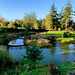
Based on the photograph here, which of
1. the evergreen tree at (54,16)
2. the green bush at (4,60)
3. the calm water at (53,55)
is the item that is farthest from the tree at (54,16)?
the green bush at (4,60)

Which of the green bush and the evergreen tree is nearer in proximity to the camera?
the green bush

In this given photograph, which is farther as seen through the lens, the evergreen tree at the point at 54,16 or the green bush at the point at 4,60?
the evergreen tree at the point at 54,16

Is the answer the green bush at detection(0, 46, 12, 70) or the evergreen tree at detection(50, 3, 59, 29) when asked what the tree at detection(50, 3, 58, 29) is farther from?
the green bush at detection(0, 46, 12, 70)

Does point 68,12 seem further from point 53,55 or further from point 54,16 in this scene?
point 53,55

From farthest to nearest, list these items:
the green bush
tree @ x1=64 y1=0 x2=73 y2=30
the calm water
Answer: tree @ x1=64 y1=0 x2=73 y2=30, the calm water, the green bush

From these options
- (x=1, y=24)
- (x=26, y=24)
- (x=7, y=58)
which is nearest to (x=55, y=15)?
(x=26, y=24)

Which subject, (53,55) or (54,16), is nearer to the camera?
(53,55)

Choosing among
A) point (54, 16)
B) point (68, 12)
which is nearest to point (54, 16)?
A: point (54, 16)

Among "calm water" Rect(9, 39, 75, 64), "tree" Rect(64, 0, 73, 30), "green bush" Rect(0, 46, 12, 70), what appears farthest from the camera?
"tree" Rect(64, 0, 73, 30)

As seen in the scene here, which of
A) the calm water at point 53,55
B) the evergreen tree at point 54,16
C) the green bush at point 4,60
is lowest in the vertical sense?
the calm water at point 53,55

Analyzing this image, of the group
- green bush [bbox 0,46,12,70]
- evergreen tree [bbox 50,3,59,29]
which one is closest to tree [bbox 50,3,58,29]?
evergreen tree [bbox 50,3,59,29]

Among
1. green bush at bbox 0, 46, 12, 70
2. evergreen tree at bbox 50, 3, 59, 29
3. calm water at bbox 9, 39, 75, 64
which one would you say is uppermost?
evergreen tree at bbox 50, 3, 59, 29

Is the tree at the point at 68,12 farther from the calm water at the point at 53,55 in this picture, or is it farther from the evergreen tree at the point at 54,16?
the calm water at the point at 53,55

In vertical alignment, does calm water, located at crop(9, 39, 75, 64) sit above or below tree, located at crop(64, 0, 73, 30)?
below
